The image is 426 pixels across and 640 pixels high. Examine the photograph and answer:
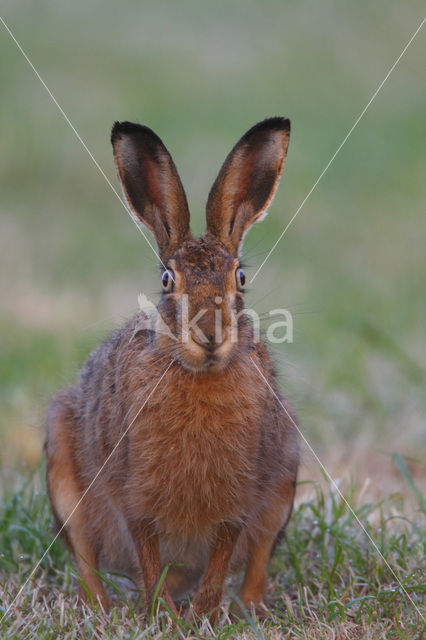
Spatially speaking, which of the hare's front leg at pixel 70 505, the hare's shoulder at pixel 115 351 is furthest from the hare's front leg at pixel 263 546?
the hare's shoulder at pixel 115 351

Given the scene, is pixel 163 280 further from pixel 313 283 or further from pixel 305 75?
pixel 305 75

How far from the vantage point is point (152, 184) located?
193 inches

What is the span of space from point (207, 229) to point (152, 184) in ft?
1.06

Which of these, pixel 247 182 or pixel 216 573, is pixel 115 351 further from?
pixel 216 573

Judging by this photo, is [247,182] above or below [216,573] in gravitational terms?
above

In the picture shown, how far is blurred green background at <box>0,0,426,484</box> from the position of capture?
7.63 metres

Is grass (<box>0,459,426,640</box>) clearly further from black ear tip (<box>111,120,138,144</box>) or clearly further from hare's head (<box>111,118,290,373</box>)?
black ear tip (<box>111,120,138,144</box>)

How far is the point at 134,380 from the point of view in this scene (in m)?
4.68

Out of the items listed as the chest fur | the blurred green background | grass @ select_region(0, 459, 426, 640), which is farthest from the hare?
the blurred green background

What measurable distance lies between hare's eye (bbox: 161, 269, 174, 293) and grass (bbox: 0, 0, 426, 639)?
98 centimetres

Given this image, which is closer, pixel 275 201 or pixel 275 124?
pixel 275 124

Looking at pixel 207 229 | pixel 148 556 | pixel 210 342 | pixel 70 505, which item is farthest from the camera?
pixel 70 505

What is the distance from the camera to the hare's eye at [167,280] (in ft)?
15.0

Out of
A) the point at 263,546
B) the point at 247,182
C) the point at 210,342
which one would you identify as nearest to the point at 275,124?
the point at 247,182
